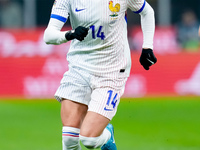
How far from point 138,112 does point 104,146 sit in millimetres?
6409

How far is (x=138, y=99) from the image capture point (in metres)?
15.2

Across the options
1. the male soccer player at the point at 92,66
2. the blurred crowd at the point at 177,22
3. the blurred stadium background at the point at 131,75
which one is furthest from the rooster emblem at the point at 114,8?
the blurred crowd at the point at 177,22

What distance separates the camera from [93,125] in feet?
19.4

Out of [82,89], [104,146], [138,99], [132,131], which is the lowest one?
[138,99]

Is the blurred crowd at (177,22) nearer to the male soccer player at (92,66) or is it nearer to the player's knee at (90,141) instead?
the male soccer player at (92,66)

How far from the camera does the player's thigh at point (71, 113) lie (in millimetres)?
6051

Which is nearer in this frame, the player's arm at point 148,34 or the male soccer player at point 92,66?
the male soccer player at point 92,66

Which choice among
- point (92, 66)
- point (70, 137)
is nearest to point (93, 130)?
point (70, 137)

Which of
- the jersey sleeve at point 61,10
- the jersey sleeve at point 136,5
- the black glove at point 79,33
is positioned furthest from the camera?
the jersey sleeve at point 136,5

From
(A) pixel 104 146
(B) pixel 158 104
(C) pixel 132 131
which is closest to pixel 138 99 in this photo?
(B) pixel 158 104

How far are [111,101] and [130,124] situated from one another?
508 cm

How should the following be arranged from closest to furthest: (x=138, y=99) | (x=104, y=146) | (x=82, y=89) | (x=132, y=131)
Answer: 1. (x=82, y=89)
2. (x=104, y=146)
3. (x=132, y=131)
4. (x=138, y=99)

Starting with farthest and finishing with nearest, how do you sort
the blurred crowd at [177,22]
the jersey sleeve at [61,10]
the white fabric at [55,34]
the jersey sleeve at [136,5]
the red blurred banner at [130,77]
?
the blurred crowd at [177,22], the red blurred banner at [130,77], the jersey sleeve at [136,5], the jersey sleeve at [61,10], the white fabric at [55,34]

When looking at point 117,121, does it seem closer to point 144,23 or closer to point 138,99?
point 138,99
